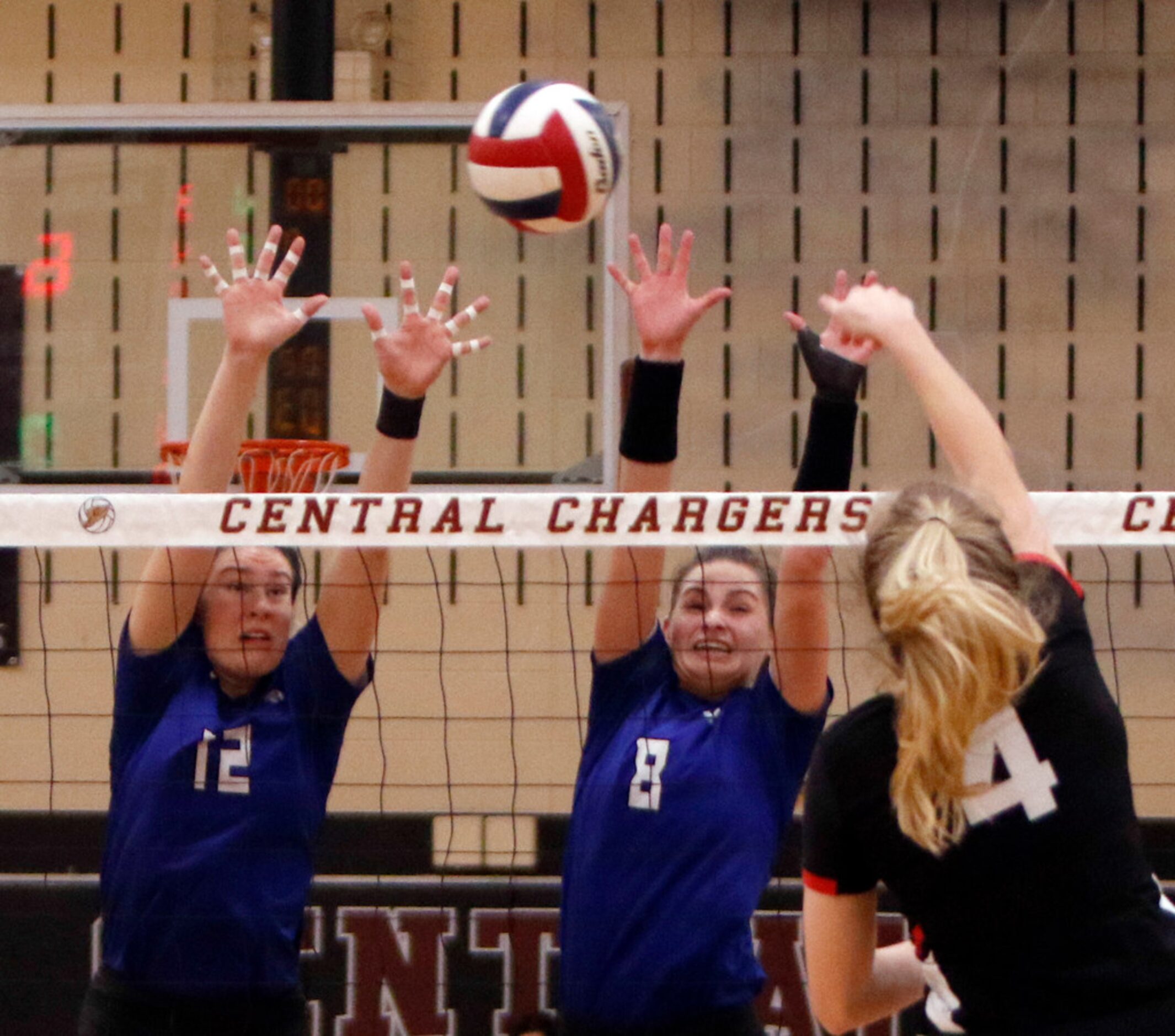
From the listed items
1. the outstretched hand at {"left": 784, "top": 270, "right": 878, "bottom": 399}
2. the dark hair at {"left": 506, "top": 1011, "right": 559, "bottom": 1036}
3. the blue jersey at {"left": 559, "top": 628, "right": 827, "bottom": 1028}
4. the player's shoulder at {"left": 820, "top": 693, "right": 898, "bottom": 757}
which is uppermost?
the outstretched hand at {"left": 784, "top": 270, "right": 878, "bottom": 399}

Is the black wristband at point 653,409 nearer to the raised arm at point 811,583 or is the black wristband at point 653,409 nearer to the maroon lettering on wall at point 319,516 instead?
the raised arm at point 811,583

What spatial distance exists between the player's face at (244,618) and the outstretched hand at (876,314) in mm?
1292

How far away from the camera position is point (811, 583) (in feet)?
9.71

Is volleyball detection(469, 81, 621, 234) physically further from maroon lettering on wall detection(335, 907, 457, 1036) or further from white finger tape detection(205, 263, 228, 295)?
maroon lettering on wall detection(335, 907, 457, 1036)

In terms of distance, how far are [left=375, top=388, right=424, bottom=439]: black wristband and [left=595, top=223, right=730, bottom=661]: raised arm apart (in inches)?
15.8

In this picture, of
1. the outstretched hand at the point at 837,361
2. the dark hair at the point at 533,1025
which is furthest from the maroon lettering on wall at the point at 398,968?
the outstretched hand at the point at 837,361

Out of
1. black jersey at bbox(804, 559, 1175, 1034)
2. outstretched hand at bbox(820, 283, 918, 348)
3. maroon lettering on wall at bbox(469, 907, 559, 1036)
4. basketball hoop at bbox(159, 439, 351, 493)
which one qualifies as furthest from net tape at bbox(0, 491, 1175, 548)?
basketball hoop at bbox(159, 439, 351, 493)

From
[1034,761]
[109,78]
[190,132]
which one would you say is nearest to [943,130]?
[190,132]

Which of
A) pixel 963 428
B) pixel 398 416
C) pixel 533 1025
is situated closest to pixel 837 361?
pixel 963 428

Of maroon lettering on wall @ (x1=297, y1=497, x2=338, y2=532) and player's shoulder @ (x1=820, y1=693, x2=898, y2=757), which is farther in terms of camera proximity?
maroon lettering on wall @ (x1=297, y1=497, x2=338, y2=532)

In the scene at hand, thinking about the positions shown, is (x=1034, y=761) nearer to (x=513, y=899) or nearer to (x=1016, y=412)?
(x=513, y=899)

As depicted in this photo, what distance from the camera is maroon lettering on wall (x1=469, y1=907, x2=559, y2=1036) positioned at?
14.9 feet

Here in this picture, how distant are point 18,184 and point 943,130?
373 cm

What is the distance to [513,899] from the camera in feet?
14.8
